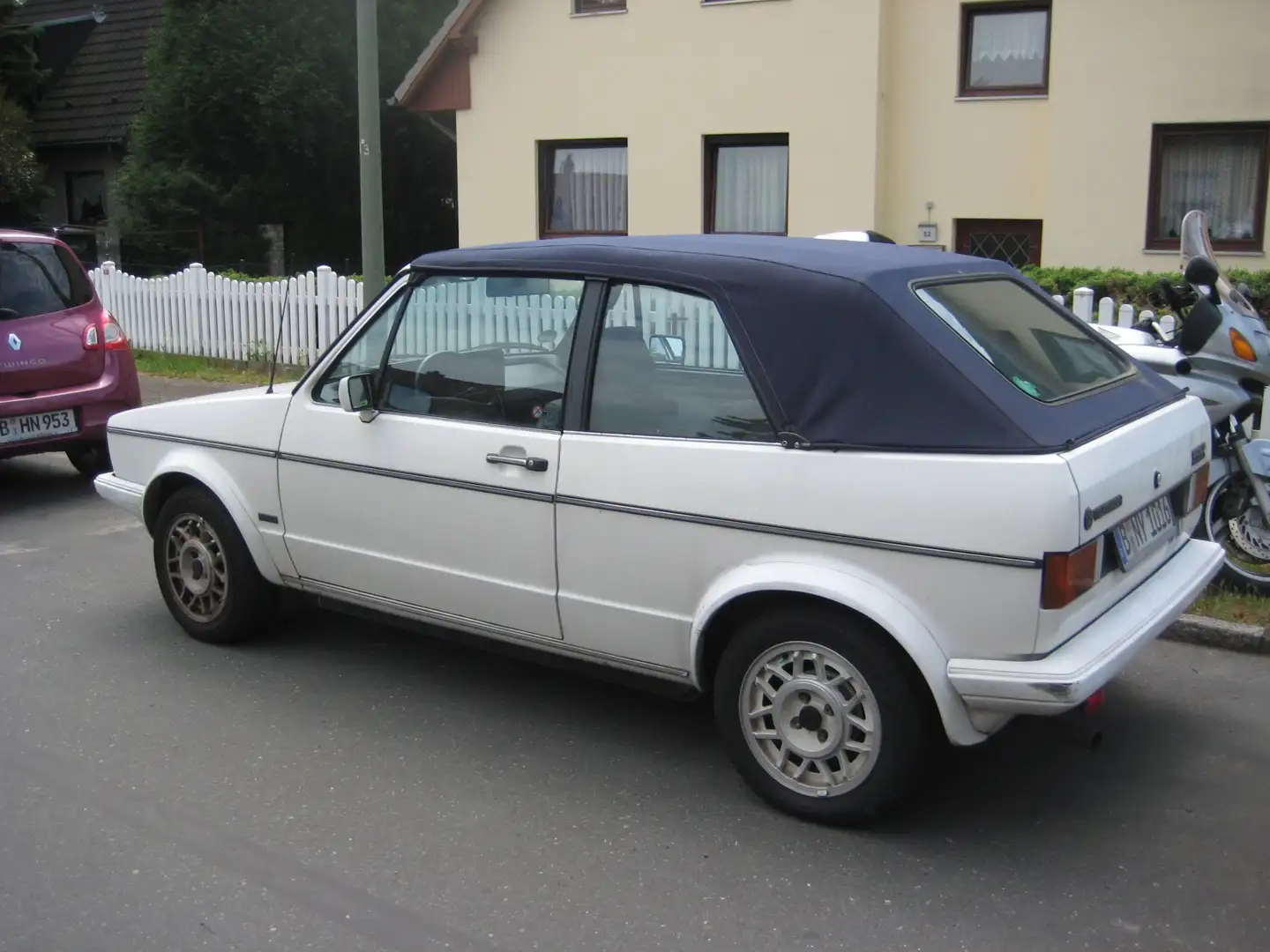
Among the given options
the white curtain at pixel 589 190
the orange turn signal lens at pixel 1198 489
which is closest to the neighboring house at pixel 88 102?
the white curtain at pixel 589 190

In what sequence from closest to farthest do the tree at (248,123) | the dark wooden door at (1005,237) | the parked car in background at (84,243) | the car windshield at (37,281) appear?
the car windshield at (37,281) → the dark wooden door at (1005,237) → the parked car in background at (84,243) → the tree at (248,123)

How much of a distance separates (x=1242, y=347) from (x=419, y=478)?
4.02 m

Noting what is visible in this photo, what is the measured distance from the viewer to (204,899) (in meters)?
3.71

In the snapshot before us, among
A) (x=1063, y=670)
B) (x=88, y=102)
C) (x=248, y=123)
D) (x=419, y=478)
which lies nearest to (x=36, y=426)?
(x=419, y=478)

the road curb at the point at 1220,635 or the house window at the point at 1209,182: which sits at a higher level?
the house window at the point at 1209,182

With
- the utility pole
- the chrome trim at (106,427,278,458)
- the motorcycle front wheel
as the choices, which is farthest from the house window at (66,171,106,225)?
the motorcycle front wheel

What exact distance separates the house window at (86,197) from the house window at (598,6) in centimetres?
1532

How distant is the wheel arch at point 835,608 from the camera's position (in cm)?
373

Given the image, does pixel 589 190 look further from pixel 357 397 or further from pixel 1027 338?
pixel 1027 338

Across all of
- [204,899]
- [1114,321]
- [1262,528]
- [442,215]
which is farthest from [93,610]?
[442,215]

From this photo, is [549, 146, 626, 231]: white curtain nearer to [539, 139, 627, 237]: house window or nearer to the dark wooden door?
[539, 139, 627, 237]: house window

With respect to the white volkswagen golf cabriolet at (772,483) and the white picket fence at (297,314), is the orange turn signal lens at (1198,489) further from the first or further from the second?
the white picket fence at (297,314)

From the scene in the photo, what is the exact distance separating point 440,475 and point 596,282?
0.91 m

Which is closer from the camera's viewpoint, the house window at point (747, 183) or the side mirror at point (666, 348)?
the side mirror at point (666, 348)
